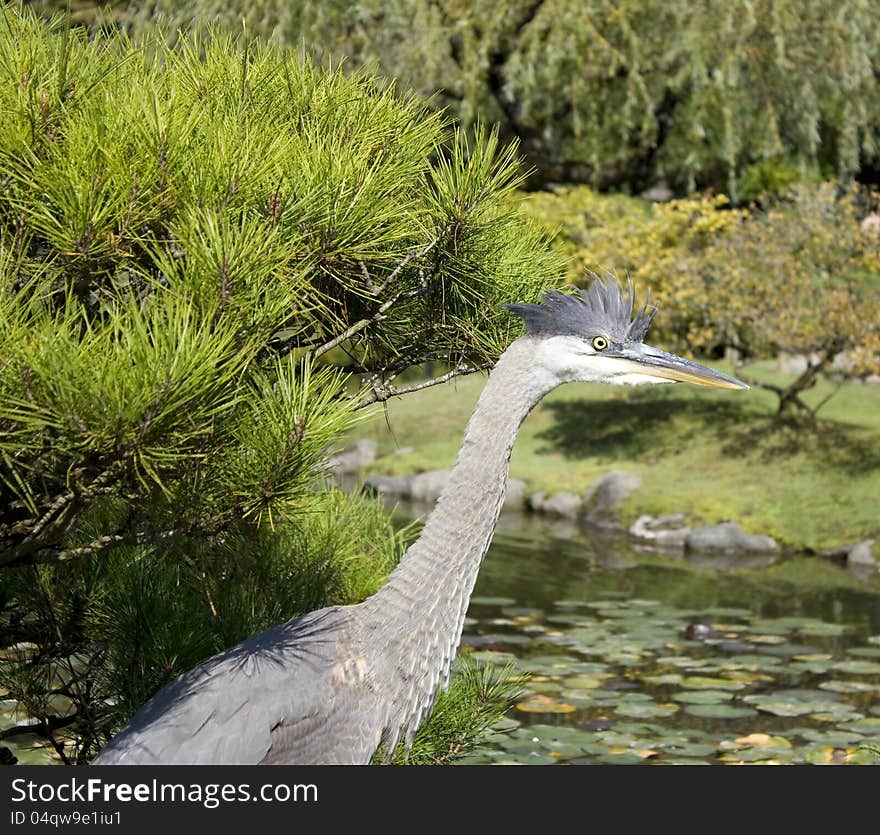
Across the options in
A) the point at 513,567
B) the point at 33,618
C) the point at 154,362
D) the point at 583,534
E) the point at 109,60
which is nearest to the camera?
the point at 154,362

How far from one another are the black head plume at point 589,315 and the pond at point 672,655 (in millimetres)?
1532

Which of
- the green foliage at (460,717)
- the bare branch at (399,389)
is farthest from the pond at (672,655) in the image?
the bare branch at (399,389)

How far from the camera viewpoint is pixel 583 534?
1174 centimetres

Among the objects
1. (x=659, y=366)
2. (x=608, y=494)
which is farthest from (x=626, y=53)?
(x=659, y=366)

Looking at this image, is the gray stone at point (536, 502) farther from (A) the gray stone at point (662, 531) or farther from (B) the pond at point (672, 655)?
(B) the pond at point (672, 655)

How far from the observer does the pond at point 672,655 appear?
577cm

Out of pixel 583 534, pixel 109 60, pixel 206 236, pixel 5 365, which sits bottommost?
pixel 583 534

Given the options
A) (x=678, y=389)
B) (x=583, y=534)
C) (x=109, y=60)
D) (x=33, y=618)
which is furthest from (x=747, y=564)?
(x=109, y=60)

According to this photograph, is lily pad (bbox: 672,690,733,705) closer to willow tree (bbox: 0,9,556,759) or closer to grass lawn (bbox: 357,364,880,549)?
willow tree (bbox: 0,9,556,759)

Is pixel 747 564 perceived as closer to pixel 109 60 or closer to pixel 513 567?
pixel 513 567

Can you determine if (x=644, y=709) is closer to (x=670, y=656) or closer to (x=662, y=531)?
(x=670, y=656)
